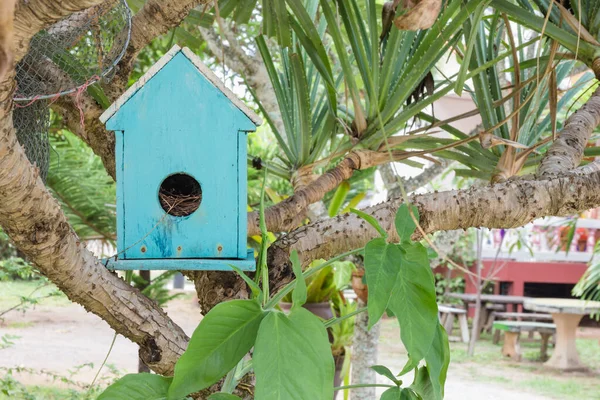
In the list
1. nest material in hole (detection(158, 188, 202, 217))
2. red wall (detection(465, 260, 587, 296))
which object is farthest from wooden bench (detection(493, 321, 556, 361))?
nest material in hole (detection(158, 188, 202, 217))

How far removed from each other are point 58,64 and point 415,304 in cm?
52

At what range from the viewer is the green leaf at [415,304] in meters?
0.39

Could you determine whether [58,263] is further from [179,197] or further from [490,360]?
[490,360]

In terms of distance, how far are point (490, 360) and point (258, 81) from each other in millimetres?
3797

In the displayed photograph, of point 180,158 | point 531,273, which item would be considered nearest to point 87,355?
point 531,273

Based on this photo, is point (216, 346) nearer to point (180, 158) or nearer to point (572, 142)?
point (180, 158)

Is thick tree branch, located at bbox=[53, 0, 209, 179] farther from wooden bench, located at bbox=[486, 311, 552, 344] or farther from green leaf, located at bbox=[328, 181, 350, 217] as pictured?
wooden bench, located at bbox=[486, 311, 552, 344]

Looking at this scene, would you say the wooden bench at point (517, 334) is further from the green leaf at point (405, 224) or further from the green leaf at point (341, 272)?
the green leaf at point (405, 224)

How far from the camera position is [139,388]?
18.4 inches

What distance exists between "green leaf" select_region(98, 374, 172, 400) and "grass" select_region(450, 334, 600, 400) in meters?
3.90

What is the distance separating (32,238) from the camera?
511 mm

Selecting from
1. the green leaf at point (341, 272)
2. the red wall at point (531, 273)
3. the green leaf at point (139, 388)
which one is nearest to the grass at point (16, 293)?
the green leaf at point (341, 272)

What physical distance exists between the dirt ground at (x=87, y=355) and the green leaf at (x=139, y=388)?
303 centimetres

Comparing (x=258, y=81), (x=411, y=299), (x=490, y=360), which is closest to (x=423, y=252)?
(x=411, y=299)
